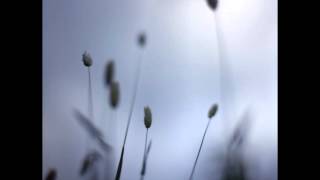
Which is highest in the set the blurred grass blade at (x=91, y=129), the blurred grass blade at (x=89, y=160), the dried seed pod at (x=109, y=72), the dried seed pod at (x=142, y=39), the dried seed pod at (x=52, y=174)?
the dried seed pod at (x=142, y=39)

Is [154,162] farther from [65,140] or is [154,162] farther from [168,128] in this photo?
[65,140]

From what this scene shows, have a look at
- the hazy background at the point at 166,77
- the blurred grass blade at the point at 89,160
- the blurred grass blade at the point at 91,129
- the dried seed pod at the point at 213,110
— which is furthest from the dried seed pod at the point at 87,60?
the dried seed pod at the point at 213,110

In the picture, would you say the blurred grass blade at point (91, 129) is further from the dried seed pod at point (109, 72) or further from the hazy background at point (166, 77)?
the dried seed pod at point (109, 72)

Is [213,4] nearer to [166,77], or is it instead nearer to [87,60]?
[166,77]

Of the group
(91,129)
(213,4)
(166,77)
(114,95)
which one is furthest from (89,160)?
(213,4)

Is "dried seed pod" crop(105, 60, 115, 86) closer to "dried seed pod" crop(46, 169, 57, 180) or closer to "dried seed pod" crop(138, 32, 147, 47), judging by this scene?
"dried seed pod" crop(138, 32, 147, 47)
